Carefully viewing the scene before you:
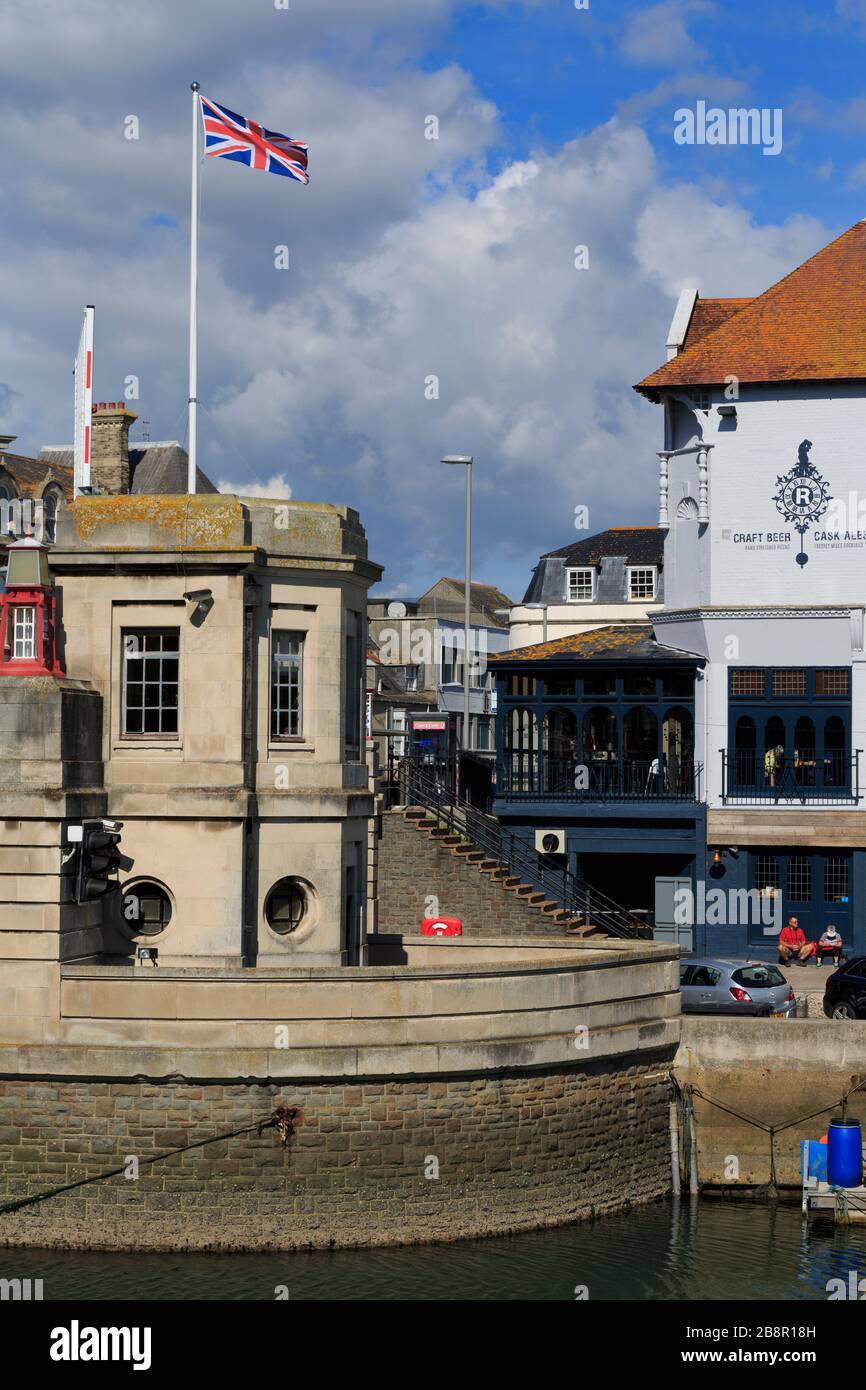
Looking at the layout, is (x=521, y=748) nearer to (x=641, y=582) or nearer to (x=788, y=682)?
(x=788, y=682)

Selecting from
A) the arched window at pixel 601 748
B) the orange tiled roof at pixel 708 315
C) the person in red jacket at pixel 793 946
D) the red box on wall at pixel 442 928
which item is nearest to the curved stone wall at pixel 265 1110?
the red box on wall at pixel 442 928

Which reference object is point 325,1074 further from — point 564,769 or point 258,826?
point 564,769

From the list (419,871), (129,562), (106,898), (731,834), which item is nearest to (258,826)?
(106,898)

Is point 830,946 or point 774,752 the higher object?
point 774,752

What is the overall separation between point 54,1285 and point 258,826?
7.71 metres

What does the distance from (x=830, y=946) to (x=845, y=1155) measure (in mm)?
15500

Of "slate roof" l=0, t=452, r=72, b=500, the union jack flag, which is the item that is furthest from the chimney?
the union jack flag

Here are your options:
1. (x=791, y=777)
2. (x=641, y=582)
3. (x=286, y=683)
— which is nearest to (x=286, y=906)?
(x=286, y=683)

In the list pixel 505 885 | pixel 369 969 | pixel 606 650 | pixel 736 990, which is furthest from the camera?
pixel 606 650

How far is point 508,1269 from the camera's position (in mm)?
26484

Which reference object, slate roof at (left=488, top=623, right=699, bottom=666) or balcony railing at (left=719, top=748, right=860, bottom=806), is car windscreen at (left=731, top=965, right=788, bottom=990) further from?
slate roof at (left=488, top=623, right=699, bottom=666)

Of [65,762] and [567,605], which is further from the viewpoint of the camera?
[567,605]

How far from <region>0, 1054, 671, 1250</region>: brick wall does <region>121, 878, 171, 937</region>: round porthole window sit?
137 inches

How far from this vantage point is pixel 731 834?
4684 cm
